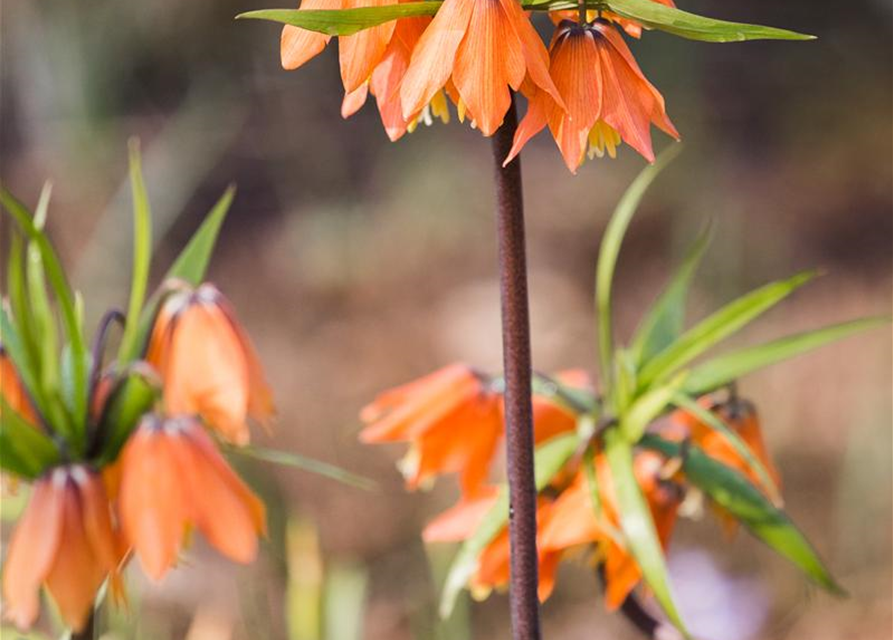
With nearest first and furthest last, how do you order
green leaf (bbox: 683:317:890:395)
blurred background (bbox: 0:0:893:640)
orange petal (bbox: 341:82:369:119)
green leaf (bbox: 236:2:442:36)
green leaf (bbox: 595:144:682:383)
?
1. green leaf (bbox: 236:2:442:36)
2. orange petal (bbox: 341:82:369:119)
3. green leaf (bbox: 683:317:890:395)
4. green leaf (bbox: 595:144:682:383)
5. blurred background (bbox: 0:0:893:640)

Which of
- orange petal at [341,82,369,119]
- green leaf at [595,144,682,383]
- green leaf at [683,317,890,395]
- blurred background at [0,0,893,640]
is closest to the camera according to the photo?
orange petal at [341,82,369,119]

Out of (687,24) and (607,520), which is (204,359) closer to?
(607,520)

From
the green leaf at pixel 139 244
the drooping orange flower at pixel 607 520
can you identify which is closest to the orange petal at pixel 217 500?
the green leaf at pixel 139 244

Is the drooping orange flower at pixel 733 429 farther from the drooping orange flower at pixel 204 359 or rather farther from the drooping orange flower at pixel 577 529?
the drooping orange flower at pixel 204 359

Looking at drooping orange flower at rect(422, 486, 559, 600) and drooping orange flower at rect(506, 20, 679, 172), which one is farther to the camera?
drooping orange flower at rect(422, 486, 559, 600)

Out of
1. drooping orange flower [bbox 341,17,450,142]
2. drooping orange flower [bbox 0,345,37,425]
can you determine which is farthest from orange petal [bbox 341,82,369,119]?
drooping orange flower [bbox 0,345,37,425]

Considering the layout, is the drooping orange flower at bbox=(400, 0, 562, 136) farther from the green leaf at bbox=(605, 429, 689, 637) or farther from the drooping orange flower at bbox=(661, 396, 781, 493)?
the drooping orange flower at bbox=(661, 396, 781, 493)

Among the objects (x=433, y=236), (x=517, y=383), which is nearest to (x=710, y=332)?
(x=517, y=383)
